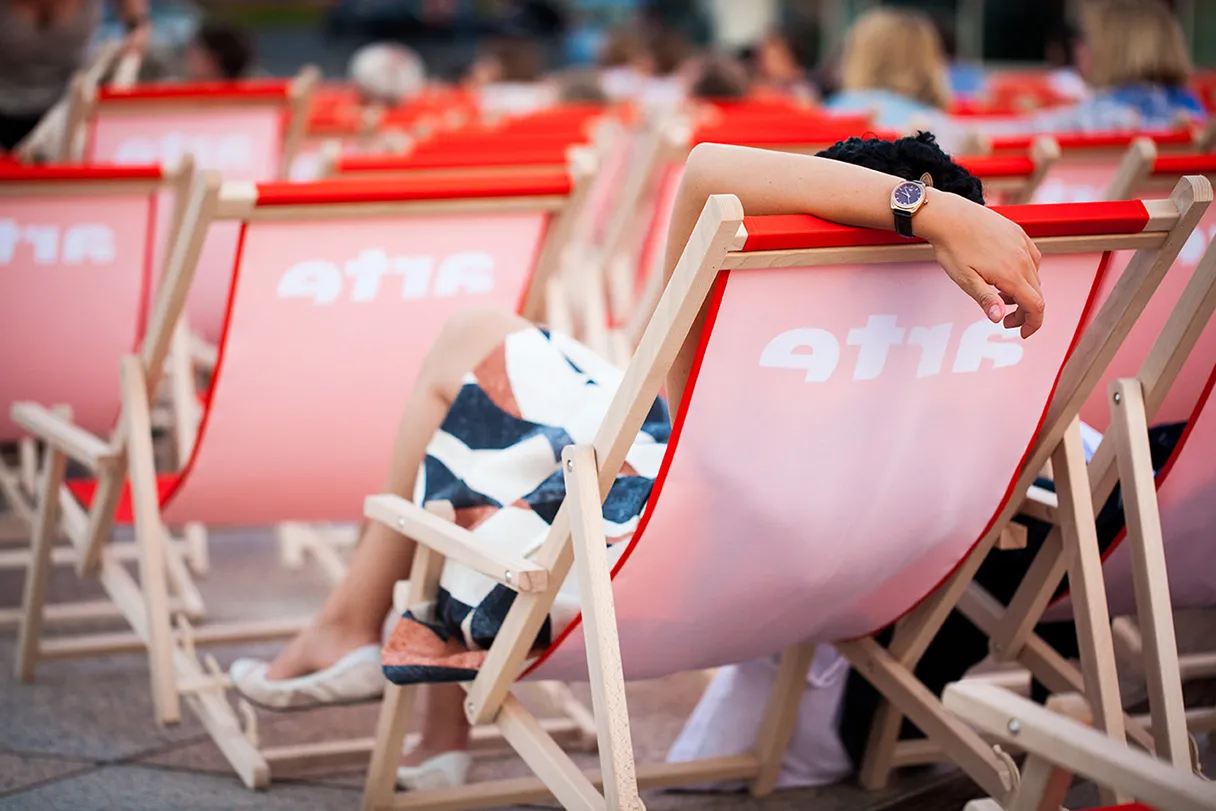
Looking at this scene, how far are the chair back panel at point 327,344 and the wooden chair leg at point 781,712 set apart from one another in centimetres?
85

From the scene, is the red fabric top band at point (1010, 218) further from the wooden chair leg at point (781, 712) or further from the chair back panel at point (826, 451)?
the wooden chair leg at point (781, 712)

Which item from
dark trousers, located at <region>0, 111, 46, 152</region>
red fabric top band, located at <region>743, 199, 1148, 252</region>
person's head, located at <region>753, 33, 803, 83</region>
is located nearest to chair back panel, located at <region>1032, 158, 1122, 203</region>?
red fabric top band, located at <region>743, 199, 1148, 252</region>

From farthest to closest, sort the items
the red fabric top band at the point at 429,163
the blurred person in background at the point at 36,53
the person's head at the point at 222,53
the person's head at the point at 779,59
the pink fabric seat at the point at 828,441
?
the person's head at the point at 779,59, the person's head at the point at 222,53, the blurred person in background at the point at 36,53, the red fabric top band at the point at 429,163, the pink fabric seat at the point at 828,441

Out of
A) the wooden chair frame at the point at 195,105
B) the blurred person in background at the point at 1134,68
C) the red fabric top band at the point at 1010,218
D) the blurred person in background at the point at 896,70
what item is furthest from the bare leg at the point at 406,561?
the blurred person in background at the point at 896,70

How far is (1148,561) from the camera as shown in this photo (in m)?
1.99

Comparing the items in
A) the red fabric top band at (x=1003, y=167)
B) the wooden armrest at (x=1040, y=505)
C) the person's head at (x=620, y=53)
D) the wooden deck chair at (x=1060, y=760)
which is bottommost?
the person's head at (x=620, y=53)

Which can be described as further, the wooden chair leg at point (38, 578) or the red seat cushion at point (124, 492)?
the wooden chair leg at point (38, 578)

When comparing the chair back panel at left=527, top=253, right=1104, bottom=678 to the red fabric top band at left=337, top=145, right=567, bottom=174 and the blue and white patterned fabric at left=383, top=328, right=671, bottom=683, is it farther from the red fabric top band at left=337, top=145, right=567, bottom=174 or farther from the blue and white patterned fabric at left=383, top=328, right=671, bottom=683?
the red fabric top band at left=337, top=145, right=567, bottom=174

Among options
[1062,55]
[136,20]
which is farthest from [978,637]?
[1062,55]

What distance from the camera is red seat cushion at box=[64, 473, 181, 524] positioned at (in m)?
2.74

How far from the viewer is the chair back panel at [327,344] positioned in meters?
2.61

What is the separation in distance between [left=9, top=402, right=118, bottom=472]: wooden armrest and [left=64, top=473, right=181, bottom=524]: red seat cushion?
0.34 ft

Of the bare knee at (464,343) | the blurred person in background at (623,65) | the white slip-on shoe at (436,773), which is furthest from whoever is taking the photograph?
the blurred person in background at (623,65)

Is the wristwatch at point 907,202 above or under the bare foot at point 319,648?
above
